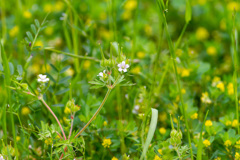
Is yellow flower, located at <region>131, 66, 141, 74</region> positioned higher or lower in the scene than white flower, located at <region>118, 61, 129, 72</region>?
lower

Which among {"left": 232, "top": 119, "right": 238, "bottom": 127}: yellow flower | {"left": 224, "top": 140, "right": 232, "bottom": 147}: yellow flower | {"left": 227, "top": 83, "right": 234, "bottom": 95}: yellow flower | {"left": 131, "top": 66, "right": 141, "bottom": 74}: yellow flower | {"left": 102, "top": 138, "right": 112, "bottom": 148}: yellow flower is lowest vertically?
{"left": 102, "top": 138, "right": 112, "bottom": 148}: yellow flower

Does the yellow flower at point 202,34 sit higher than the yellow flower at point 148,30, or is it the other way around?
the yellow flower at point 148,30

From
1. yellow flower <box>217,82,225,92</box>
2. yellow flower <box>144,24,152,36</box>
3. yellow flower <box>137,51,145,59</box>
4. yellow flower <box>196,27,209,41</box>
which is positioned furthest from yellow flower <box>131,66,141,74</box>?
yellow flower <box>196,27,209,41</box>

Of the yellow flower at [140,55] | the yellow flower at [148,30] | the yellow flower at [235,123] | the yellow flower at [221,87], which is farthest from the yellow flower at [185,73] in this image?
the yellow flower at [148,30]

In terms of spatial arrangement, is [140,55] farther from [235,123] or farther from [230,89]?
[235,123]

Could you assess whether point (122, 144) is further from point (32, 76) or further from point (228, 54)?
point (228, 54)

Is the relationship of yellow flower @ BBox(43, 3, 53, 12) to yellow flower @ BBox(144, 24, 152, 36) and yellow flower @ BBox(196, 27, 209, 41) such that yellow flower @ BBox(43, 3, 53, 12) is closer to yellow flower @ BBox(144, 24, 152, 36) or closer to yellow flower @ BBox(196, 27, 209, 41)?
yellow flower @ BBox(144, 24, 152, 36)

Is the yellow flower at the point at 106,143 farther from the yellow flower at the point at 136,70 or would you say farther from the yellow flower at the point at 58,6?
the yellow flower at the point at 58,6

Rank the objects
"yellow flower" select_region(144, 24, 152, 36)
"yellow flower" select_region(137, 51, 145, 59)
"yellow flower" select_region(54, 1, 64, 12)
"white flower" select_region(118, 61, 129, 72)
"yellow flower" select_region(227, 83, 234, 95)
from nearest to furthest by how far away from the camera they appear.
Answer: "white flower" select_region(118, 61, 129, 72), "yellow flower" select_region(227, 83, 234, 95), "yellow flower" select_region(137, 51, 145, 59), "yellow flower" select_region(144, 24, 152, 36), "yellow flower" select_region(54, 1, 64, 12)

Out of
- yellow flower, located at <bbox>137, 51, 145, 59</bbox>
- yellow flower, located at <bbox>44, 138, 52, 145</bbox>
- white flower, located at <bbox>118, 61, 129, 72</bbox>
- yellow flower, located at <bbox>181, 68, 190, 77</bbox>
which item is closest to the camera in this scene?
white flower, located at <bbox>118, 61, 129, 72</bbox>
